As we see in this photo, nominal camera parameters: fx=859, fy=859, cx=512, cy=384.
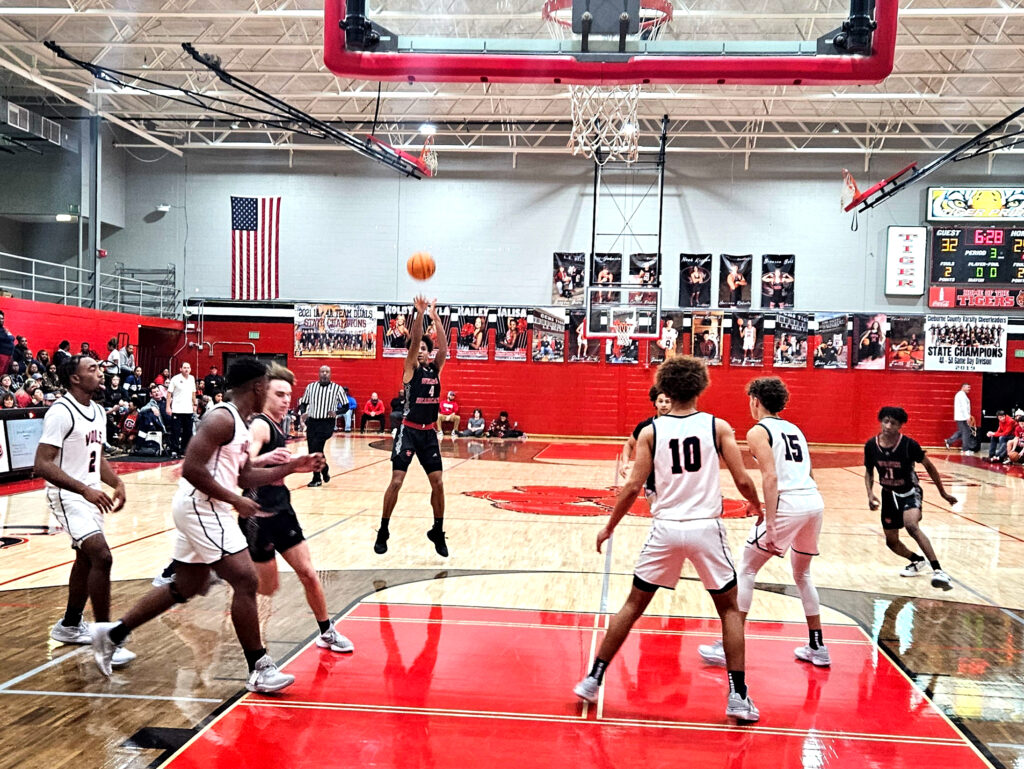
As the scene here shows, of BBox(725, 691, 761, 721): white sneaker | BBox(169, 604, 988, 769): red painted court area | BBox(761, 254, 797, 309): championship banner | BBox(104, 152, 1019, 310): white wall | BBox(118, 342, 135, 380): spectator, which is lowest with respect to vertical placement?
BBox(169, 604, 988, 769): red painted court area

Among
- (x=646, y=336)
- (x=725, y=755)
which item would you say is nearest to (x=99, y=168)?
(x=646, y=336)

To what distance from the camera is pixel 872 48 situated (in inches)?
238

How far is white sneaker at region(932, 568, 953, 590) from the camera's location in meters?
7.11

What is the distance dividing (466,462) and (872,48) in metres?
12.1


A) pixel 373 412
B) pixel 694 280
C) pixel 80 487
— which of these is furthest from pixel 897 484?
pixel 373 412

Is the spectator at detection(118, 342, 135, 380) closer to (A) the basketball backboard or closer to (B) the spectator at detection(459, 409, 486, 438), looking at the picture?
(B) the spectator at detection(459, 409, 486, 438)

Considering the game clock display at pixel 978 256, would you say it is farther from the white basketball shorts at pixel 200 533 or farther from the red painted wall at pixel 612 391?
the white basketball shorts at pixel 200 533

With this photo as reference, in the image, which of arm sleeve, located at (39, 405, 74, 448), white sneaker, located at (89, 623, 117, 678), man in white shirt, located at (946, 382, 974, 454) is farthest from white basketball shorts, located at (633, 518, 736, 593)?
man in white shirt, located at (946, 382, 974, 454)

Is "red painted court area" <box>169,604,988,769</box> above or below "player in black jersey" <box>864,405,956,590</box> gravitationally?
below

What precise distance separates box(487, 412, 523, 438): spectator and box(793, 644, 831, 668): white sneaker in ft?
59.6

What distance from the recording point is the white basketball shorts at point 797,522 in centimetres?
492

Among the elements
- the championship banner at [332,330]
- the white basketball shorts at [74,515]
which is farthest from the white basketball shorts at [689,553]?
the championship banner at [332,330]

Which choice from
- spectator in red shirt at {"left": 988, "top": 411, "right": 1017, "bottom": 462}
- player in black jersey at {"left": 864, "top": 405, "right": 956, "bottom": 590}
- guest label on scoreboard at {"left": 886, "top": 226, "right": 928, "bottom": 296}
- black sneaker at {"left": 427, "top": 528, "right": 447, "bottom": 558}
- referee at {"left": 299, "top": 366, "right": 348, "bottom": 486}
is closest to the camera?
player in black jersey at {"left": 864, "top": 405, "right": 956, "bottom": 590}

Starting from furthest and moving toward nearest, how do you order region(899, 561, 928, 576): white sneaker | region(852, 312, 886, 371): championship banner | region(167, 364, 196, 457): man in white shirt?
region(852, 312, 886, 371): championship banner → region(167, 364, 196, 457): man in white shirt → region(899, 561, 928, 576): white sneaker
